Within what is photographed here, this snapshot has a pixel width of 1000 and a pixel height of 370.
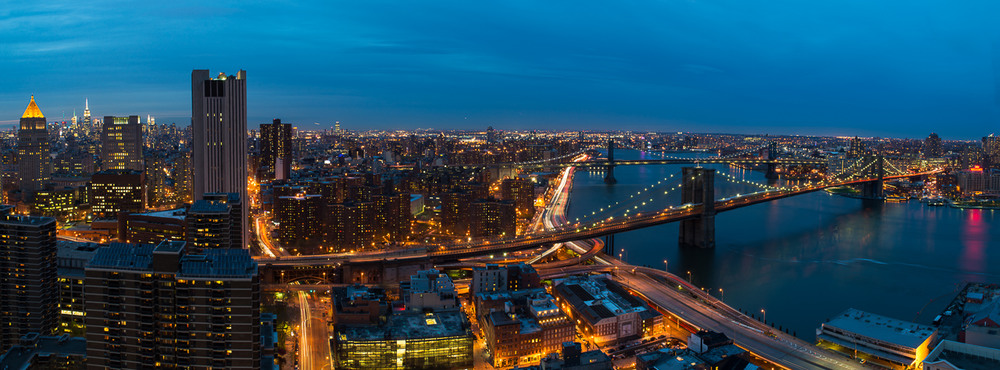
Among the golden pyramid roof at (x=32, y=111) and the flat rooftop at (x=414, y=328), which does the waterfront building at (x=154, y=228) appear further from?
the golden pyramid roof at (x=32, y=111)

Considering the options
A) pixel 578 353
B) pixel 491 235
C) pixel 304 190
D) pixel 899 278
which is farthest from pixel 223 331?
pixel 304 190

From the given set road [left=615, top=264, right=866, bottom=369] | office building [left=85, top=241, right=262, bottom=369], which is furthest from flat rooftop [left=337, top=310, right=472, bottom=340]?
road [left=615, top=264, right=866, bottom=369]

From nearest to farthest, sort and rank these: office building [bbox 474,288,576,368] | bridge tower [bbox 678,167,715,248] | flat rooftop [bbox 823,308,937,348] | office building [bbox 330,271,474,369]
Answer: office building [bbox 330,271,474,369] < flat rooftop [bbox 823,308,937,348] < office building [bbox 474,288,576,368] < bridge tower [bbox 678,167,715,248]

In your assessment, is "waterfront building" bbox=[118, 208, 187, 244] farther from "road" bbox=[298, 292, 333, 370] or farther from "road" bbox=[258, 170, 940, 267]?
"road" bbox=[298, 292, 333, 370]

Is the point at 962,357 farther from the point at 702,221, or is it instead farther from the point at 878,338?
the point at 702,221

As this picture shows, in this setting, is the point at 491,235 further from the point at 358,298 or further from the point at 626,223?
the point at 358,298

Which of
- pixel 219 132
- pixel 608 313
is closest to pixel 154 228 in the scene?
pixel 219 132
